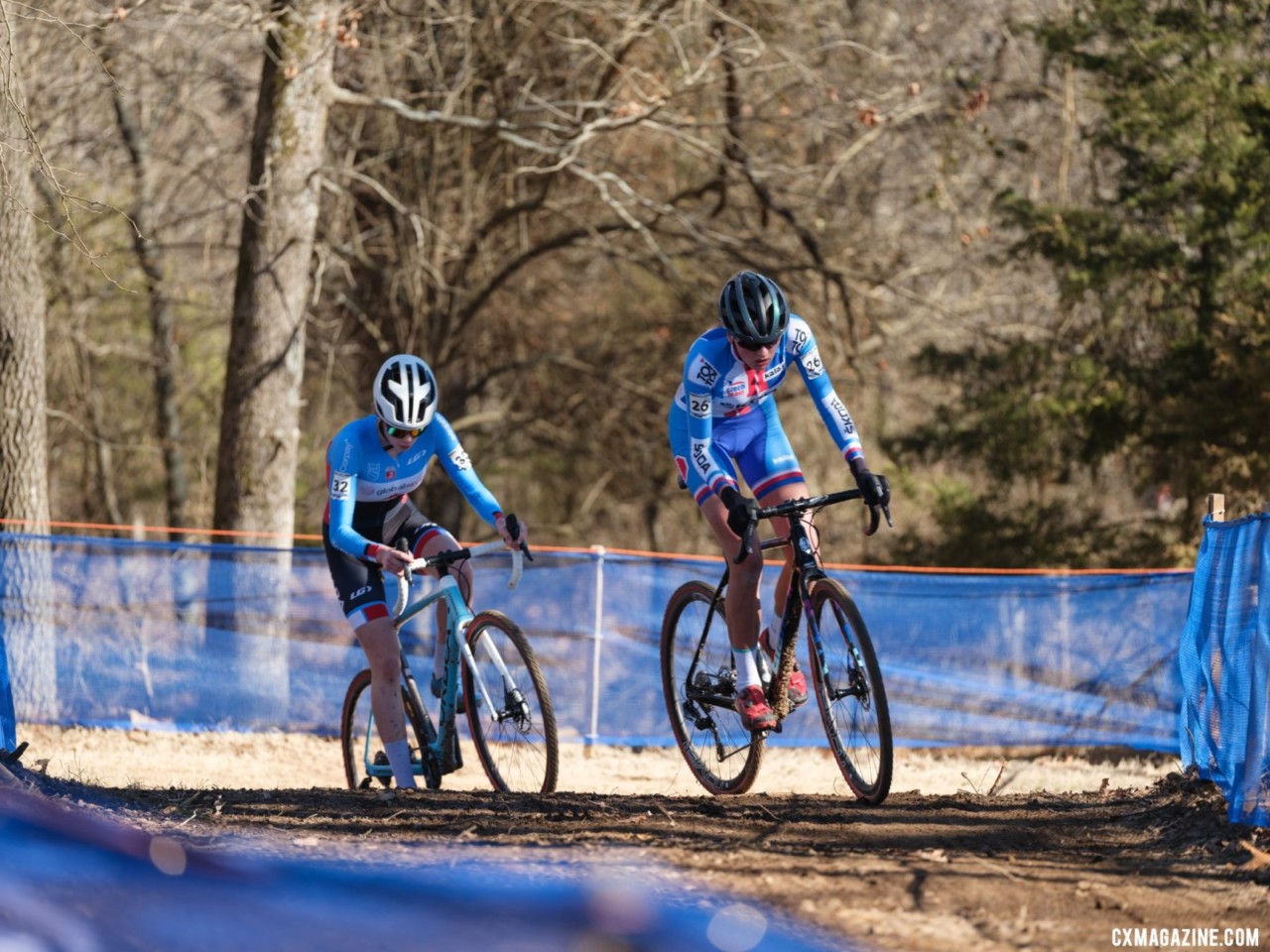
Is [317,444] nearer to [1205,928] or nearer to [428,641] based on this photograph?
[428,641]

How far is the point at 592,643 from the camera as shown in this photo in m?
11.9

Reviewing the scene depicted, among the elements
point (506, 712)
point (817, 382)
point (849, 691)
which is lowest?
point (506, 712)

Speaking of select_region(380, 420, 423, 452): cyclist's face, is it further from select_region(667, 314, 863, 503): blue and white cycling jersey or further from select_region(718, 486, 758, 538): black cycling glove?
select_region(718, 486, 758, 538): black cycling glove

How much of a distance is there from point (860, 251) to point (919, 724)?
7782 mm

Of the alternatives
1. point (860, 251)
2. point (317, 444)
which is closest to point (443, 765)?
point (860, 251)

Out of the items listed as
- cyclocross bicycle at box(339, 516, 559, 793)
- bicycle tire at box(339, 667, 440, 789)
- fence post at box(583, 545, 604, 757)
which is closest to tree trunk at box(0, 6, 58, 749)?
bicycle tire at box(339, 667, 440, 789)

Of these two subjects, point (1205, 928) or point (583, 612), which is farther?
point (583, 612)

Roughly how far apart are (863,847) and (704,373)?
8.00 ft

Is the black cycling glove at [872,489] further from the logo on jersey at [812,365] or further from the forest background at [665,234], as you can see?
the forest background at [665,234]

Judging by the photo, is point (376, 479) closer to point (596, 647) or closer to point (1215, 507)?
point (1215, 507)

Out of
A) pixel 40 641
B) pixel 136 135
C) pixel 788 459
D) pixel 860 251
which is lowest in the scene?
pixel 40 641

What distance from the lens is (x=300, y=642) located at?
11.7m

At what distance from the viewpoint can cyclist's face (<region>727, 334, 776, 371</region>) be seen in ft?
21.5

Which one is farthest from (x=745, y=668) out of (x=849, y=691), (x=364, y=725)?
(x=364, y=725)
